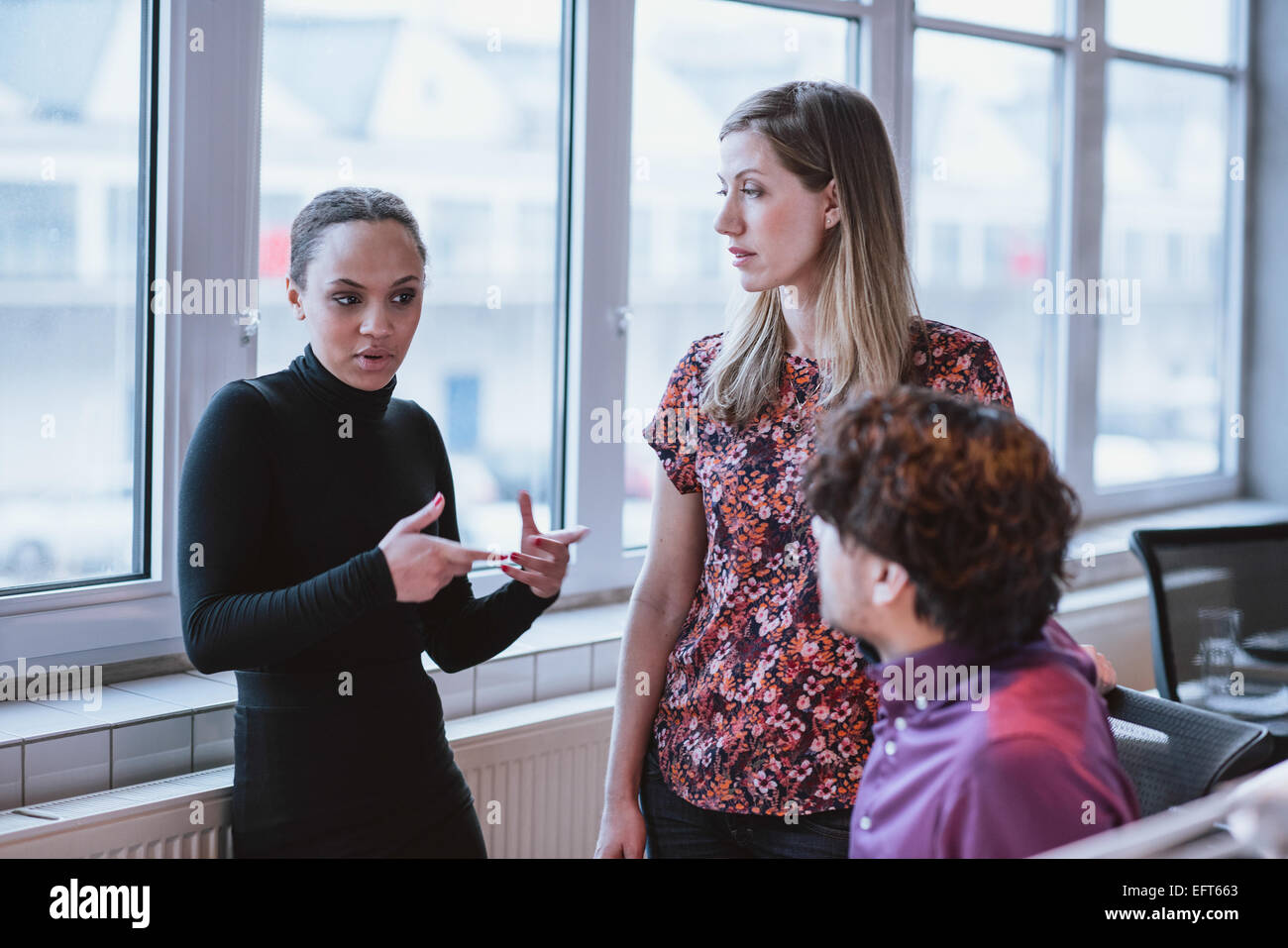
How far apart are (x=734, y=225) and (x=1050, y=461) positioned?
653mm

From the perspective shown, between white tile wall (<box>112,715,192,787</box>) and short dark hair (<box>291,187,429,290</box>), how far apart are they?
775mm

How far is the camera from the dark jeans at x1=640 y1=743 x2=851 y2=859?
5.17 ft

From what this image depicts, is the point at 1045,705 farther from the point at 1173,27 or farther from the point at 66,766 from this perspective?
the point at 1173,27

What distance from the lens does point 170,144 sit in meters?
2.12

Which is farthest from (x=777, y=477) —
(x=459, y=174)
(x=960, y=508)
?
(x=459, y=174)

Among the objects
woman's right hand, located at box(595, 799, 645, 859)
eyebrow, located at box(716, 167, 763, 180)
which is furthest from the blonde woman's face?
woman's right hand, located at box(595, 799, 645, 859)

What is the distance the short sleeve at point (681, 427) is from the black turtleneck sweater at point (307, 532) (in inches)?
10.6

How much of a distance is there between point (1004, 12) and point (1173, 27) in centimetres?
93

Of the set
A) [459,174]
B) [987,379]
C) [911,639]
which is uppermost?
[459,174]

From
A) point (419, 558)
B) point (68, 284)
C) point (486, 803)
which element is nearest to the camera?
point (419, 558)

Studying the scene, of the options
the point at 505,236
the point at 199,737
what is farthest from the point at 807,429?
the point at 505,236

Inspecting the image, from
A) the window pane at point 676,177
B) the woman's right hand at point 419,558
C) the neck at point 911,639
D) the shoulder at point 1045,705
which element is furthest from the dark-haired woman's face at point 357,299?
the window pane at point 676,177

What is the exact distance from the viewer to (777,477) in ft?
5.40
